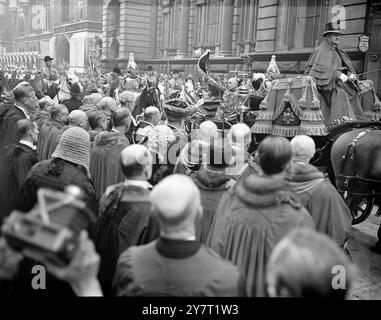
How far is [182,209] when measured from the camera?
194cm

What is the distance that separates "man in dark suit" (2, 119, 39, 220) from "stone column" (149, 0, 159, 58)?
17352 millimetres

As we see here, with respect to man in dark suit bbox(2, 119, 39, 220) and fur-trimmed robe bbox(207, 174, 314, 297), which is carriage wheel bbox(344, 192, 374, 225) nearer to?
fur-trimmed robe bbox(207, 174, 314, 297)

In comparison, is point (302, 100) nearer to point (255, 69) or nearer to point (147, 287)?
point (147, 287)

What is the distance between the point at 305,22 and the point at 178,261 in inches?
498

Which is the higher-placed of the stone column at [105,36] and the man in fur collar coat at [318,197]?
the stone column at [105,36]

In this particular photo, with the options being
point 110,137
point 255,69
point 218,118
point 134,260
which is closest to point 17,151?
point 110,137

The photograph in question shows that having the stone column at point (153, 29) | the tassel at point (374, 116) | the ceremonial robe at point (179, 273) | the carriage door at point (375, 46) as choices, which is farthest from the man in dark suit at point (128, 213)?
the stone column at point (153, 29)

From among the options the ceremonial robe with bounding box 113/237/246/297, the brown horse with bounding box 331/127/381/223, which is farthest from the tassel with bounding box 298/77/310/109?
the ceremonial robe with bounding box 113/237/246/297

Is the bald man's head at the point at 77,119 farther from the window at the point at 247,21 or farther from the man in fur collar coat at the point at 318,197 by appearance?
the window at the point at 247,21

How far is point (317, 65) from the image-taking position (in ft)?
23.3

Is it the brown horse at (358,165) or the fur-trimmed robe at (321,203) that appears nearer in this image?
the fur-trimmed robe at (321,203)

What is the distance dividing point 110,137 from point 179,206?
101 inches

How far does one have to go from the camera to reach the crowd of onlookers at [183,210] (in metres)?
1.63

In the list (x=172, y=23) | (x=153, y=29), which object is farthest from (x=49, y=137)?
(x=153, y=29)
